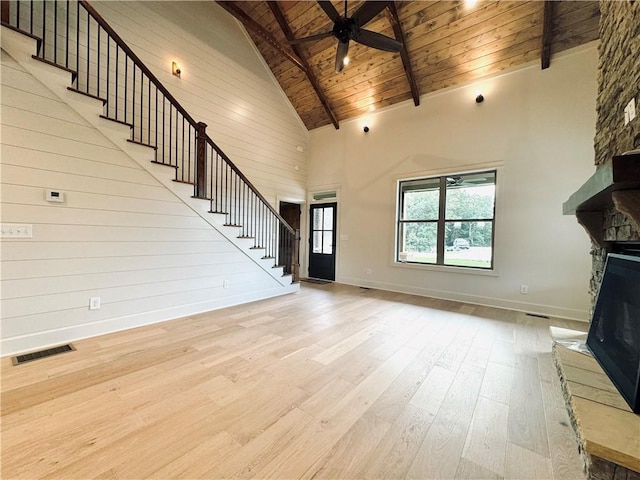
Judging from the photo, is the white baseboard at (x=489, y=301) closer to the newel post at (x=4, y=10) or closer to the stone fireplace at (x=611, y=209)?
the stone fireplace at (x=611, y=209)

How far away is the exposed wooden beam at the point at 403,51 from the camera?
4.12m

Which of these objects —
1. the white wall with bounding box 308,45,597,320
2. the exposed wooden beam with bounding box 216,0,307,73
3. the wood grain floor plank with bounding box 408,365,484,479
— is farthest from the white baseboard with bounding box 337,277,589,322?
the exposed wooden beam with bounding box 216,0,307,73

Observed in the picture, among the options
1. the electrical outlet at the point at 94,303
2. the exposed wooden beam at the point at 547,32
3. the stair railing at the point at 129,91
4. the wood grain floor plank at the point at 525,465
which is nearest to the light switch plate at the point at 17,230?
the electrical outlet at the point at 94,303

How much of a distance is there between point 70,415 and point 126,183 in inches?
95.3

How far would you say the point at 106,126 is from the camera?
9.52 feet

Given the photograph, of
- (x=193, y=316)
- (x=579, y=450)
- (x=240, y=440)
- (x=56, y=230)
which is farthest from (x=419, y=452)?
(x=56, y=230)

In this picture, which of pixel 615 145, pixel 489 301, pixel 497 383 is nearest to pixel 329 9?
pixel 615 145

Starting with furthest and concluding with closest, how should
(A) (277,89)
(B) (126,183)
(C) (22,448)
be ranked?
(A) (277,89), (B) (126,183), (C) (22,448)

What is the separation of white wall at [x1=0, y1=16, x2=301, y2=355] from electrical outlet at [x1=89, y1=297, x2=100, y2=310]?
0.11ft

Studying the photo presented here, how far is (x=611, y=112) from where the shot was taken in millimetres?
1956

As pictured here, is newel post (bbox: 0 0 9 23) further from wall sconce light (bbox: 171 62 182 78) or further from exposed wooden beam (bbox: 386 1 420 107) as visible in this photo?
exposed wooden beam (bbox: 386 1 420 107)

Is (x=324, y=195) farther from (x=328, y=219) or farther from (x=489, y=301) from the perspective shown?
(x=489, y=301)

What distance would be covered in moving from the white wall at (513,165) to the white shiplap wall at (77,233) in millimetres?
4004

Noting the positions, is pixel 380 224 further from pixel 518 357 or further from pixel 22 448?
pixel 22 448
